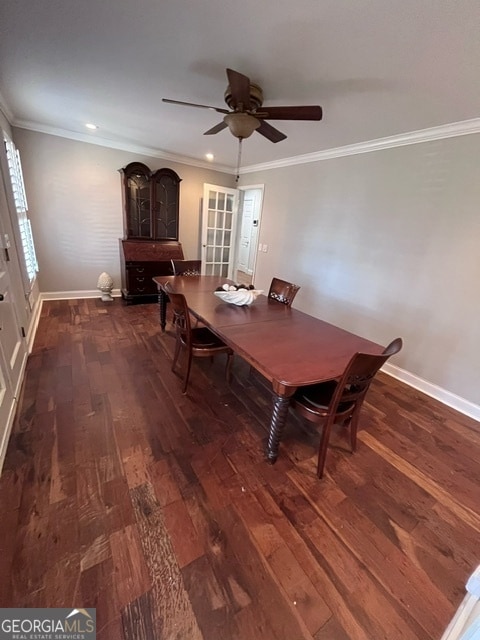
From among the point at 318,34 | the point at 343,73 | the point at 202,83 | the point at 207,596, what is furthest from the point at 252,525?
the point at 202,83

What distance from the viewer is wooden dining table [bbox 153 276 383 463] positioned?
1.41m

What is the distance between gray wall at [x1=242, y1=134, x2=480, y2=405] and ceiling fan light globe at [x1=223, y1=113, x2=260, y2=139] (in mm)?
1810

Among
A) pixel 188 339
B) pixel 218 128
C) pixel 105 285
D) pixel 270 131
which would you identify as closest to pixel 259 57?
pixel 270 131

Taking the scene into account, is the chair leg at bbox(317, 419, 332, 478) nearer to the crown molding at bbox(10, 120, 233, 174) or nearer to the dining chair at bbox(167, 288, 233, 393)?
the dining chair at bbox(167, 288, 233, 393)

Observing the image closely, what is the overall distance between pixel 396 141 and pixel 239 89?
1.98 m

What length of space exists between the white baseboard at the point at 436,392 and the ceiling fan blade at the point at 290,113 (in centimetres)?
260

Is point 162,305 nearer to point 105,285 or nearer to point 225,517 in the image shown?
point 105,285

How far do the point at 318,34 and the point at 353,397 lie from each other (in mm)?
2042

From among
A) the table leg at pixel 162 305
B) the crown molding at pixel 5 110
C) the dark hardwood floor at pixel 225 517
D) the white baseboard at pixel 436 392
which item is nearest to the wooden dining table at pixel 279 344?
the dark hardwood floor at pixel 225 517

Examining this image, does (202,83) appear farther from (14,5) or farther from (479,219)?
(479,219)

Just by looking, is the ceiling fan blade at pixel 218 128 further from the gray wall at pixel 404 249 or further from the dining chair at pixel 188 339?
the gray wall at pixel 404 249

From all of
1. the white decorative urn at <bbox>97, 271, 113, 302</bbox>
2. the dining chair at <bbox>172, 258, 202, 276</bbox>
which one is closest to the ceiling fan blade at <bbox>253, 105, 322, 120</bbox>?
the dining chair at <bbox>172, 258, 202, 276</bbox>

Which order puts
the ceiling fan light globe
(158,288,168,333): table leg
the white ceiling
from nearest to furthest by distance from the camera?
the white ceiling
the ceiling fan light globe
(158,288,168,333): table leg

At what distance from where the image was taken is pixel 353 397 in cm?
152
